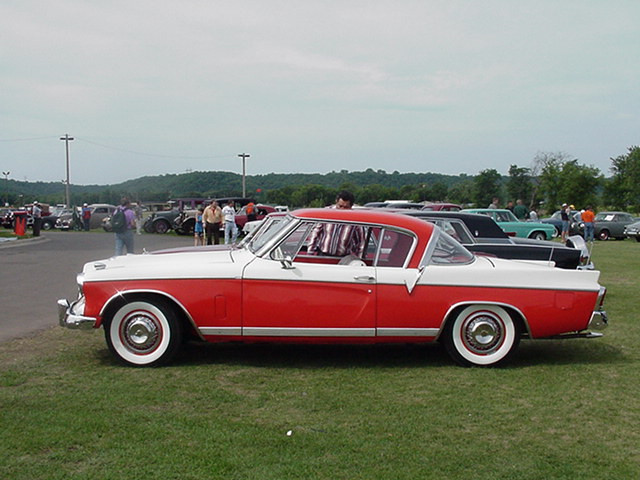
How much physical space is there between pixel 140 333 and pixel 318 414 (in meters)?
2.06

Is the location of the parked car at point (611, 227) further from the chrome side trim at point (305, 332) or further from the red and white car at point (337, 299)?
the chrome side trim at point (305, 332)

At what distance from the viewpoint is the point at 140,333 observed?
19.6 ft

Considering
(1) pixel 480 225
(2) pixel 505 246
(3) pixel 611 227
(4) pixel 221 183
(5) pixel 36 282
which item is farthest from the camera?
(4) pixel 221 183

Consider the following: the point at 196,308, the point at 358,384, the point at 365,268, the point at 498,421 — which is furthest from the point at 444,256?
the point at 196,308

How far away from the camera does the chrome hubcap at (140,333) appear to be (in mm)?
5965

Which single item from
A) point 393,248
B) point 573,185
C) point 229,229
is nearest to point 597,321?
point 393,248

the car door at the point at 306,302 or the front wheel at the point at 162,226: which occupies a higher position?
the car door at the point at 306,302

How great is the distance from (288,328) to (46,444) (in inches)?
91.8

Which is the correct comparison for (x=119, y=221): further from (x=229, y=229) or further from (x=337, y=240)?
(x=229, y=229)

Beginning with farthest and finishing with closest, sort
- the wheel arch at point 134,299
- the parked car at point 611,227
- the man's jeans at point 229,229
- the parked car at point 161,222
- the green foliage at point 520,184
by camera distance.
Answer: the green foliage at point 520,184 → the parked car at point 161,222 → the parked car at point 611,227 → the man's jeans at point 229,229 → the wheel arch at point 134,299

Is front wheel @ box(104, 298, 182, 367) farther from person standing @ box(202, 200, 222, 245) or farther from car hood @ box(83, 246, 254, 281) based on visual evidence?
person standing @ box(202, 200, 222, 245)

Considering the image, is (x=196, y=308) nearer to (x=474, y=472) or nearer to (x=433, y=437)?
(x=433, y=437)

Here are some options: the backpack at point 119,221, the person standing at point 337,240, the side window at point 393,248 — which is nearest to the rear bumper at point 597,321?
the side window at point 393,248

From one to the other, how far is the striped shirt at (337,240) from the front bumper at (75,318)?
6.86ft
